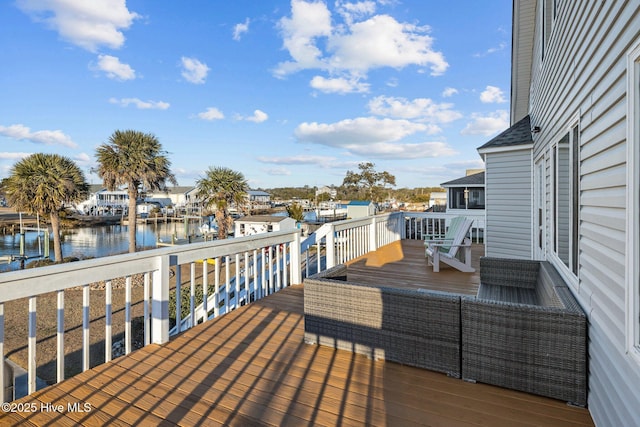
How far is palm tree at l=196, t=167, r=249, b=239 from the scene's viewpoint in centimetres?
1848

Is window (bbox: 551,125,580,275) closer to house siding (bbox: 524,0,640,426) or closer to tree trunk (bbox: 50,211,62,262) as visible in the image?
house siding (bbox: 524,0,640,426)

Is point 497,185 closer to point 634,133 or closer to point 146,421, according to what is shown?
point 634,133

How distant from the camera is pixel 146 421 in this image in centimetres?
191

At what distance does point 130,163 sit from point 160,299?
16976 mm

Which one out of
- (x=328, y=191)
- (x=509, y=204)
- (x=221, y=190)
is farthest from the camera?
(x=328, y=191)

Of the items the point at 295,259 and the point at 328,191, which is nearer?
the point at 295,259

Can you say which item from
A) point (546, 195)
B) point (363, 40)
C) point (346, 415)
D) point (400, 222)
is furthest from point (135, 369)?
point (363, 40)

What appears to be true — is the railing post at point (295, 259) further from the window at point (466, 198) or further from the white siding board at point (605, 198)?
the window at point (466, 198)

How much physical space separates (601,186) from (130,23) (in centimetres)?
1231

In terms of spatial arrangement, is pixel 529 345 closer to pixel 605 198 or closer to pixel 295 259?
pixel 605 198

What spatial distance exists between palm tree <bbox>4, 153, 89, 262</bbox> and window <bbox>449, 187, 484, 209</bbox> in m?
20.2

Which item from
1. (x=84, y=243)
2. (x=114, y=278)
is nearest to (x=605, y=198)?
(x=114, y=278)

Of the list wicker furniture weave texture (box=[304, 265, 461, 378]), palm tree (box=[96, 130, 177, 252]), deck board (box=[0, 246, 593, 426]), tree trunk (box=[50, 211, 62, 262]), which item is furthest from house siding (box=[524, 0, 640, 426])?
tree trunk (box=[50, 211, 62, 262])

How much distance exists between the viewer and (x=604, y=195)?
1734 mm
